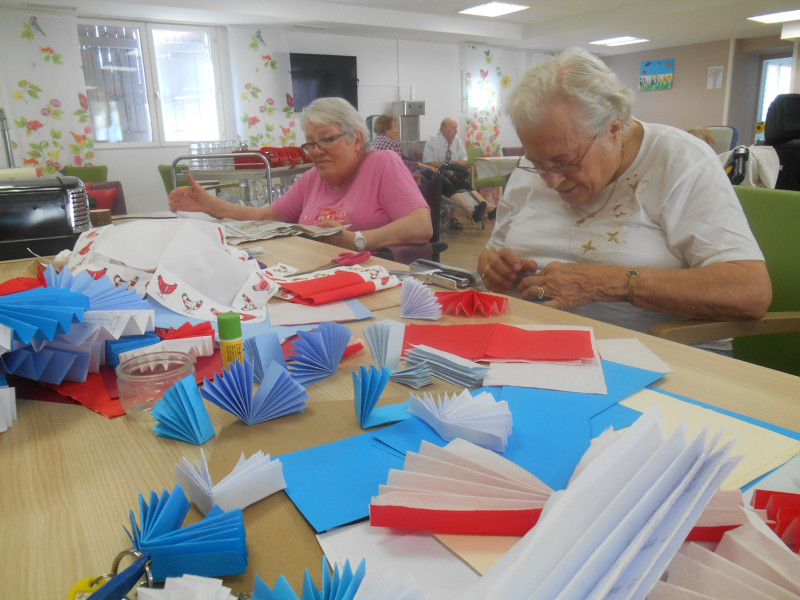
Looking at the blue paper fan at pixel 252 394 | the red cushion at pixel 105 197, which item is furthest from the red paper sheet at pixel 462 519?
the red cushion at pixel 105 197

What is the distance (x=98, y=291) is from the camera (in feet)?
3.17

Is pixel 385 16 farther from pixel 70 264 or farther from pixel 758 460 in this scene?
pixel 758 460

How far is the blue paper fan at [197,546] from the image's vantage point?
1.53ft

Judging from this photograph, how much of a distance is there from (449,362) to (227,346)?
330 millimetres

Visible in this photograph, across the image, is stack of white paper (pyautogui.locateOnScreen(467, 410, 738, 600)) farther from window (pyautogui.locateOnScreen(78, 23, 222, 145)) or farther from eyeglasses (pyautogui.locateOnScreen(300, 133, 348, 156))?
window (pyautogui.locateOnScreen(78, 23, 222, 145))

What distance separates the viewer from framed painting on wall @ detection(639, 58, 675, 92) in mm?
10969

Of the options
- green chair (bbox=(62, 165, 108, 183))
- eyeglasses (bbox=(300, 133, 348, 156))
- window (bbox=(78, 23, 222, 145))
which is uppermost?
window (bbox=(78, 23, 222, 145))

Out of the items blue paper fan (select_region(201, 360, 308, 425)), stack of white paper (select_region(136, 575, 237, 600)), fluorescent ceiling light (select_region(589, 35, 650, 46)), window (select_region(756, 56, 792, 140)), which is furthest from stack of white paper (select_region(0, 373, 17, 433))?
window (select_region(756, 56, 792, 140))

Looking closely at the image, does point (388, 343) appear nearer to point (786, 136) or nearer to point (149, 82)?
point (786, 136)

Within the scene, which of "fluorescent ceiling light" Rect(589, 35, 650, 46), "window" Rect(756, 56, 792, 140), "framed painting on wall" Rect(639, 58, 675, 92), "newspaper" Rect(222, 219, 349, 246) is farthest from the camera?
"framed painting on wall" Rect(639, 58, 675, 92)

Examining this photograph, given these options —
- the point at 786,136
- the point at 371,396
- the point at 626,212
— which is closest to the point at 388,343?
the point at 371,396

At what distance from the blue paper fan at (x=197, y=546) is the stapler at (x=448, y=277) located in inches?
37.1

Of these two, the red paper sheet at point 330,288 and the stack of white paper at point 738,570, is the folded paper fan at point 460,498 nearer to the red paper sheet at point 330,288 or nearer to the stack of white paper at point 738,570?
the stack of white paper at point 738,570

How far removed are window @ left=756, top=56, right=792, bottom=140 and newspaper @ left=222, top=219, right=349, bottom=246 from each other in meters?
10.9
